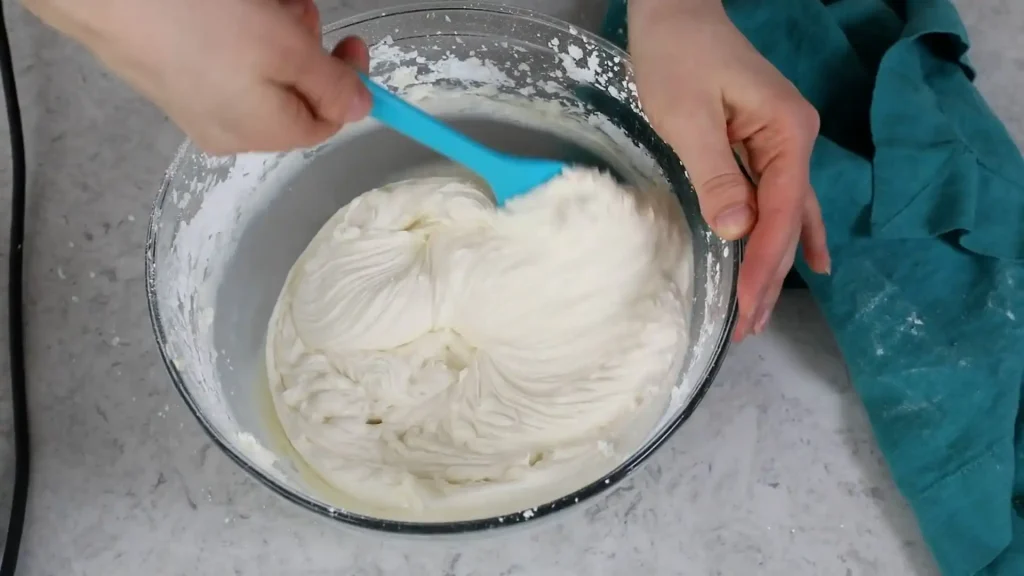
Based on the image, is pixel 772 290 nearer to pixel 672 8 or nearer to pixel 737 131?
pixel 737 131

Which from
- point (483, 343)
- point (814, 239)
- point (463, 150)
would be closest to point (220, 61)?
point (463, 150)

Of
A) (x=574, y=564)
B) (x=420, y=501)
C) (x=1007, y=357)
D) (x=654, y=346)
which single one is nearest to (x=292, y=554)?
(x=420, y=501)

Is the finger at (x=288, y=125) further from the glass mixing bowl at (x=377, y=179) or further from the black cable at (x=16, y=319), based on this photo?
the black cable at (x=16, y=319)

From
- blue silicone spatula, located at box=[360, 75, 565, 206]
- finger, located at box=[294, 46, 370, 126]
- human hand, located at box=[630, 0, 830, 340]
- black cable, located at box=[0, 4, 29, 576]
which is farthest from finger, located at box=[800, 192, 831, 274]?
black cable, located at box=[0, 4, 29, 576]

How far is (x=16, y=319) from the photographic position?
78 centimetres

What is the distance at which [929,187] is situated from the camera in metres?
0.74

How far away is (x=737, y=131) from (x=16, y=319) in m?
0.67

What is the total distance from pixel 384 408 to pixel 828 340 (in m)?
0.41

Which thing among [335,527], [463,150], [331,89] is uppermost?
[331,89]

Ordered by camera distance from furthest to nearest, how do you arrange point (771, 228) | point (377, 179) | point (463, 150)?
point (377, 179), point (463, 150), point (771, 228)

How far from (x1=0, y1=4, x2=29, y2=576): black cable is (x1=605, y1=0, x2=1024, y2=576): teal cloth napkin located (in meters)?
0.71

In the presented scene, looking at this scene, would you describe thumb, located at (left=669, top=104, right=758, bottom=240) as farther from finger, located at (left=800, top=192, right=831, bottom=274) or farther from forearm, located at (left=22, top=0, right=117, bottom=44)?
forearm, located at (left=22, top=0, right=117, bottom=44)

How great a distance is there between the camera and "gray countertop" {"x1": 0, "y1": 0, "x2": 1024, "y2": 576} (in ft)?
2.29

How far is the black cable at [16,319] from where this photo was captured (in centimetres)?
70
